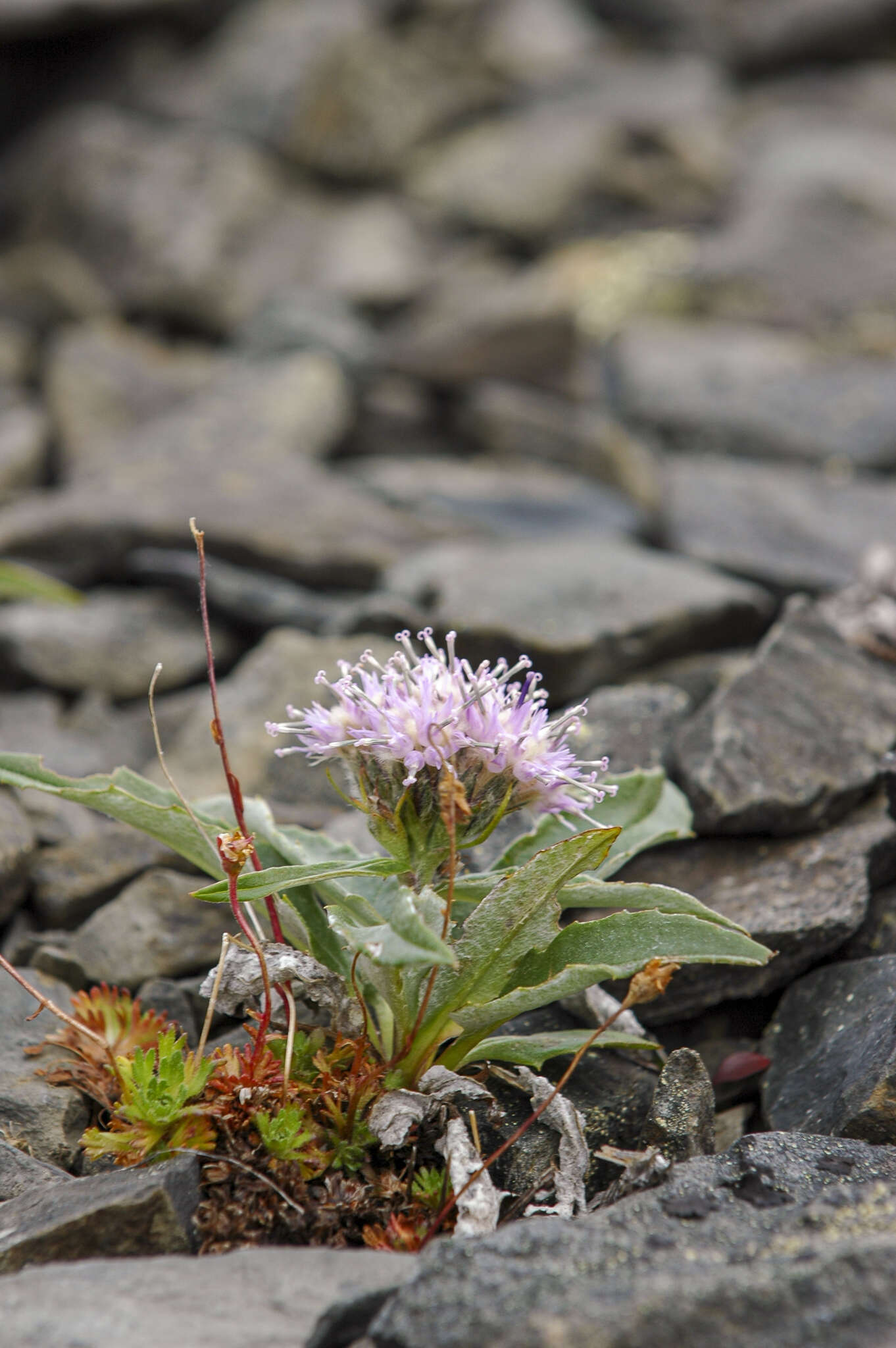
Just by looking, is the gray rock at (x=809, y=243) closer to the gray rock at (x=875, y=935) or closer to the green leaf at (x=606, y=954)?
the gray rock at (x=875, y=935)

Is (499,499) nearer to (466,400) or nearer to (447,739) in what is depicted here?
(466,400)

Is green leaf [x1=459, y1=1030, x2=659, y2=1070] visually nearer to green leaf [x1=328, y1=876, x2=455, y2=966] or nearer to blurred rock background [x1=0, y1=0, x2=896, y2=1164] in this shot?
green leaf [x1=328, y1=876, x2=455, y2=966]

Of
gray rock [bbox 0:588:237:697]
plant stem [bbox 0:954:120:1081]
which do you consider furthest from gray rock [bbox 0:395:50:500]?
plant stem [bbox 0:954:120:1081]

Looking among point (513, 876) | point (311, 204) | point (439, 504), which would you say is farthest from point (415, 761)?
point (311, 204)

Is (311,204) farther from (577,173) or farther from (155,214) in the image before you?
(577,173)

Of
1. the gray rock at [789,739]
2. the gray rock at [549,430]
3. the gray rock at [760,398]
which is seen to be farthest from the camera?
the gray rock at [549,430]

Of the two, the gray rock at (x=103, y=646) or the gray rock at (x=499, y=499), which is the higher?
the gray rock at (x=499, y=499)

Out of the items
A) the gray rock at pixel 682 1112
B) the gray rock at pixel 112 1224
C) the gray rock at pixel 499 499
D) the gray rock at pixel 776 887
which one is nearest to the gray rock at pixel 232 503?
the gray rock at pixel 499 499
